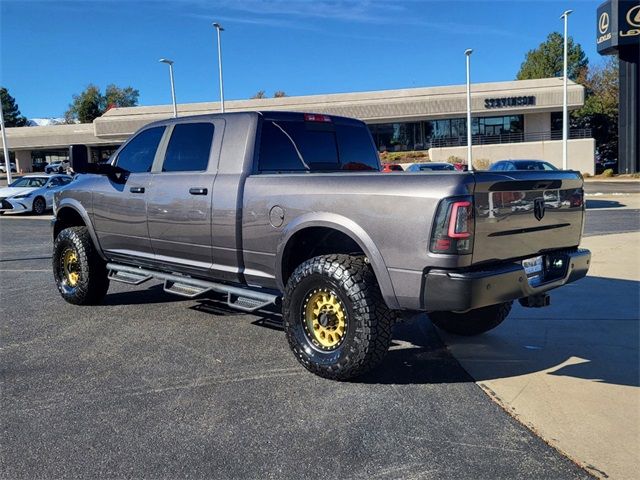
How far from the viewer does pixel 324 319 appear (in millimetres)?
4395

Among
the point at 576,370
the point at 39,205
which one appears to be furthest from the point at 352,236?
the point at 39,205

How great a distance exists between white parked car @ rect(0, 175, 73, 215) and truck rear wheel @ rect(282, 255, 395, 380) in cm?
1803

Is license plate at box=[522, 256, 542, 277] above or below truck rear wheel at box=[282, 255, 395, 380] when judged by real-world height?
above

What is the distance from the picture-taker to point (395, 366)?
4.71m

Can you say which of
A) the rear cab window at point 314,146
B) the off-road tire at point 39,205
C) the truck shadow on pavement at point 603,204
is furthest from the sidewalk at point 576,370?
the off-road tire at point 39,205

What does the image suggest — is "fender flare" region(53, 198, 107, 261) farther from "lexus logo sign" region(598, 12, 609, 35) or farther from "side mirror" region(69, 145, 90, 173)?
"lexus logo sign" region(598, 12, 609, 35)

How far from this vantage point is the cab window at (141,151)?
594 centimetres

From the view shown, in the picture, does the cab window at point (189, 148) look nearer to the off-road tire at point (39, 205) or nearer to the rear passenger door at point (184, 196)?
the rear passenger door at point (184, 196)

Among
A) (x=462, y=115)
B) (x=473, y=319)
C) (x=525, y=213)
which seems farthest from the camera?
(x=462, y=115)

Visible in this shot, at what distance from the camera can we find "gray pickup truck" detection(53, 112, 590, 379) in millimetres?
3754

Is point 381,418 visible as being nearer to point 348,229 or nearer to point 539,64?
point 348,229

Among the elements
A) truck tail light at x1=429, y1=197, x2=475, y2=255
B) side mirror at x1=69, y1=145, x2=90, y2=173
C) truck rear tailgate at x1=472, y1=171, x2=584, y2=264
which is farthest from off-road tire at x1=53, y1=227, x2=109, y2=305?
truck rear tailgate at x1=472, y1=171, x2=584, y2=264

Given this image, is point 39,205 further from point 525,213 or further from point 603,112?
point 603,112

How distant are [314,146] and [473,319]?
2253mm
